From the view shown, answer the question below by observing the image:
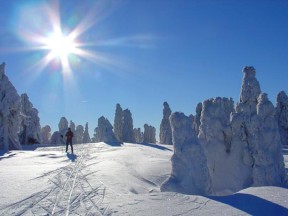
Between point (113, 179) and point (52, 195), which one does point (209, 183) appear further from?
point (52, 195)

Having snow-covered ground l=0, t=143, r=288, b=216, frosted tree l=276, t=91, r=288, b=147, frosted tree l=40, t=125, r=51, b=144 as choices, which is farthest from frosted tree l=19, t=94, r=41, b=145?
frosted tree l=276, t=91, r=288, b=147

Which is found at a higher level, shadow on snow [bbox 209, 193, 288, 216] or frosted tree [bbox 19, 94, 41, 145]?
frosted tree [bbox 19, 94, 41, 145]

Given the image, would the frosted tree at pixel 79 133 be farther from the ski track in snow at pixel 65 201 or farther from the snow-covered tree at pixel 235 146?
the ski track in snow at pixel 65 201

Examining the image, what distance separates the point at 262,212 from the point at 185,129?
6.20 m

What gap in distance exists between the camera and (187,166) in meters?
12.0

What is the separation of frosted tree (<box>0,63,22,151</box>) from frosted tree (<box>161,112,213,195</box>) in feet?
66.7

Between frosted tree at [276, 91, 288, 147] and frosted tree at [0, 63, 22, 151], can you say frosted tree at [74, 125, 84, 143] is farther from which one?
frosted tree at [0, 63, 22, 151]

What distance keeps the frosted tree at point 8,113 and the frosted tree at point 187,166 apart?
20.3 meters

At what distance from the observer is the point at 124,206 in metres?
7.49

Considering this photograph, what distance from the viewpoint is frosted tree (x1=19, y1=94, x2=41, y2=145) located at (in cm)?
4266

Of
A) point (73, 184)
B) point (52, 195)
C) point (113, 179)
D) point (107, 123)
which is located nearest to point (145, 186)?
point (113, 179)

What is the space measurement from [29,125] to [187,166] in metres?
35.7

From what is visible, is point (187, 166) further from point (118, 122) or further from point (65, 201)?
point (118, 122)

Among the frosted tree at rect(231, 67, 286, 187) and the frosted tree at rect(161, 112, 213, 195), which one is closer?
the frosted tree at rect(161, 112, 213, 195)
